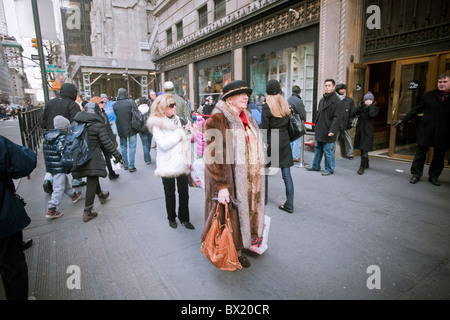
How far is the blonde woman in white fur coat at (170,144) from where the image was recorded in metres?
3.43

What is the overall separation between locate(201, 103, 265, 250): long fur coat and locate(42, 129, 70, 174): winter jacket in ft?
9.72

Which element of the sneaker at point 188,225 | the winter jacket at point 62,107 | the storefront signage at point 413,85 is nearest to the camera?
the sneaker at point 188,225

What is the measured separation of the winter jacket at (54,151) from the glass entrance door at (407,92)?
7.84m

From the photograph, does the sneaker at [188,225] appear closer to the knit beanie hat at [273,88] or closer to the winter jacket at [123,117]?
the knit beanie hat at [273,88]

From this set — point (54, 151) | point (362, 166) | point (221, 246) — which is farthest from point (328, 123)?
point (54, 151)

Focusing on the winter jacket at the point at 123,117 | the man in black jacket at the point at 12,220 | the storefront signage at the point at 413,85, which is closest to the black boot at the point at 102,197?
→ the winter jacket at the point at 123,117

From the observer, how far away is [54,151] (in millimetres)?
4309

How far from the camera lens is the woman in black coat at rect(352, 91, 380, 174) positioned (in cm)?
615

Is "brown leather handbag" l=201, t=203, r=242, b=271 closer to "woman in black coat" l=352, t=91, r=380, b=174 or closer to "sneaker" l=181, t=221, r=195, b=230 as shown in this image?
"sneaker" l=181, t=221, r=195, b=230

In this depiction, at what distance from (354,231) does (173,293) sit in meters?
2.50

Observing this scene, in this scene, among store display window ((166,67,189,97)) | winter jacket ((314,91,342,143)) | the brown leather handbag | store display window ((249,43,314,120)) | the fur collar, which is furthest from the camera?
store display window ((166,67,189,97))

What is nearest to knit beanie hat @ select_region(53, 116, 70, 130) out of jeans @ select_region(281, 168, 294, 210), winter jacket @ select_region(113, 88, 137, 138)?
winter jacket @ select_region(113, 88, 137, 138)

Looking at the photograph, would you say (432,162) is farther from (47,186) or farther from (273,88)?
(47,186)

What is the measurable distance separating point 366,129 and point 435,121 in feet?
4.26
